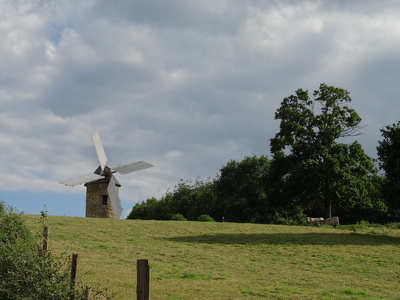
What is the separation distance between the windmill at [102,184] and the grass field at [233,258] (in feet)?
9.23

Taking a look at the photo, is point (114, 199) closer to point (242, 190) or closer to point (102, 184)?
point (102, 184)

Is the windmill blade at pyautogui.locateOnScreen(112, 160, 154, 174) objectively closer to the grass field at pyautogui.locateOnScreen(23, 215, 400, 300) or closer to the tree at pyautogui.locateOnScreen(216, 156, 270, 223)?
the grass field at pyautogui.locateOnScreen(23, 215, 400, 300)

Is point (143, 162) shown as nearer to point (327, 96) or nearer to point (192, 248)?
point (192, 248)

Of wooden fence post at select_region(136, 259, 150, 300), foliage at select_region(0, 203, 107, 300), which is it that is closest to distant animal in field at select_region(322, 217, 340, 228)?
foliage at select_region(0, 203, 107, 300)

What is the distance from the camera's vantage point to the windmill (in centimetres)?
3798

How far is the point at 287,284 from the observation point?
21156mm

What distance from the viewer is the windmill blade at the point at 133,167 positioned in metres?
39.6

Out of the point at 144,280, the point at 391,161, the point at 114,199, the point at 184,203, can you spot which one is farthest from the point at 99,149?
the point at 184,203

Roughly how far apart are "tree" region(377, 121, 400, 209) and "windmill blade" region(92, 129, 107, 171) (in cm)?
2284

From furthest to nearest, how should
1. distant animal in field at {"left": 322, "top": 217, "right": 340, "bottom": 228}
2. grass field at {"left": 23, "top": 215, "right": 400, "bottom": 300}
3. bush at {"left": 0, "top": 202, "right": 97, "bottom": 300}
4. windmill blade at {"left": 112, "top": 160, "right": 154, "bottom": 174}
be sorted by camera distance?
distant animal in field at {"left": 322, "top": 217, "right": 340, "bottom": 228}, windmill blade at {"left": 112, "top": 160, "right": 154, "bottom": 174}, grass field at {"left": 23, "top": 215, "right": 400, "bottom": 300}, bush at {"left": 0, "top": 202, "right": 97, "bottom": 300}

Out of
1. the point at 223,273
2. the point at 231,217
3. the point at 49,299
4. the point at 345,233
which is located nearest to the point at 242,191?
the point at 231,217

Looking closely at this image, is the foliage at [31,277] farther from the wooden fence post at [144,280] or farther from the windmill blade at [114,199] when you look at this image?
the windmill blade at [114,199]

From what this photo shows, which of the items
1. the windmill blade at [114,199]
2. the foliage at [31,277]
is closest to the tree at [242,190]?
the windmill blade at [114,199]

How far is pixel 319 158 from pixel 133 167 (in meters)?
21.2
